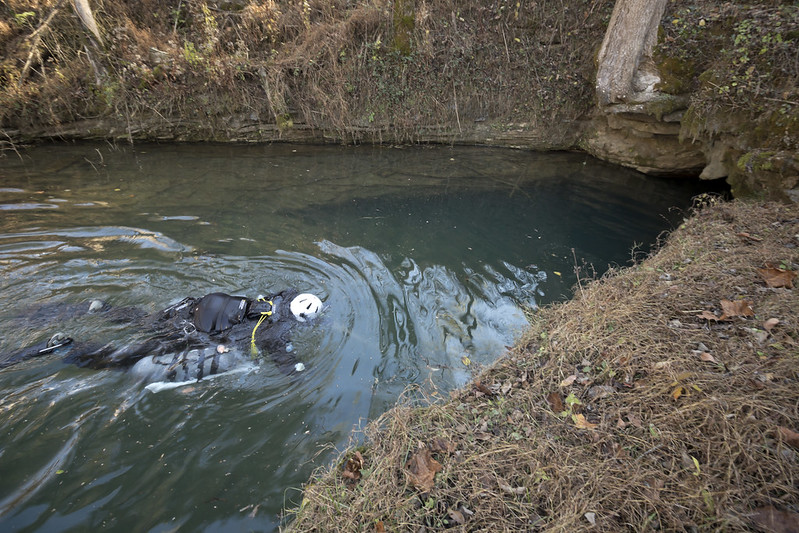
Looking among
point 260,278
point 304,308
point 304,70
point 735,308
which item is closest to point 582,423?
point 735,308

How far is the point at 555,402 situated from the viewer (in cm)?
349

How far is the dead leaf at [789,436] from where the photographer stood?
2.55 metres

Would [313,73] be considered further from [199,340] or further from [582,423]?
[582,423]

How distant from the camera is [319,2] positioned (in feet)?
38.8

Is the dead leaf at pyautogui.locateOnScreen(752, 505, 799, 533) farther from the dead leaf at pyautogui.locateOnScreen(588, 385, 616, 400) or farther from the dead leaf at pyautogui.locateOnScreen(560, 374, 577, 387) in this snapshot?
the dead leaf at pyautogui.locateOnScreen(560, 374, 577, 387)

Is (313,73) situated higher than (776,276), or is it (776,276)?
(313,73)

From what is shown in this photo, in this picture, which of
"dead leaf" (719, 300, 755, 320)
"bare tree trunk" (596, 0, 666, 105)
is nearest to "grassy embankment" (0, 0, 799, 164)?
"bare tree trunk" (596, 0, 666, 105)

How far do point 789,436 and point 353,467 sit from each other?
122 inches

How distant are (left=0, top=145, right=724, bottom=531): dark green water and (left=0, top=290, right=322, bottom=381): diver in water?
6.4 inches

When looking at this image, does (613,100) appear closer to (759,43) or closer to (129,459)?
(759,43)

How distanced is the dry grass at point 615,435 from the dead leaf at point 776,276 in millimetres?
88

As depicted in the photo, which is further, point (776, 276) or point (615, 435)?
point (776, 276)

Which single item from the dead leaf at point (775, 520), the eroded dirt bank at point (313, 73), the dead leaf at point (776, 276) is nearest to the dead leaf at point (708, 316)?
the dead leaf at point (776, 276)

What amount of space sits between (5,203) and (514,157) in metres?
12.0
